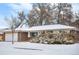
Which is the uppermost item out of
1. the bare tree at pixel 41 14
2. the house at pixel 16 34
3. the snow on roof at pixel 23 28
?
the bare tree at pixel 41 14

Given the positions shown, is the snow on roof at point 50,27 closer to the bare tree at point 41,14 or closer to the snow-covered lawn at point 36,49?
the bare tree at point 41,14

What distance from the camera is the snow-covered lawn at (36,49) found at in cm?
261

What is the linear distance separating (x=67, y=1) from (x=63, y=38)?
45cm

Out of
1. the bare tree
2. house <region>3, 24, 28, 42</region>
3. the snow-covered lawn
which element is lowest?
the snow-covered lawn

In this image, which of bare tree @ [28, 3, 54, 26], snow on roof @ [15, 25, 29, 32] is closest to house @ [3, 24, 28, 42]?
snow on roof @ [15, 25, 29, 32]

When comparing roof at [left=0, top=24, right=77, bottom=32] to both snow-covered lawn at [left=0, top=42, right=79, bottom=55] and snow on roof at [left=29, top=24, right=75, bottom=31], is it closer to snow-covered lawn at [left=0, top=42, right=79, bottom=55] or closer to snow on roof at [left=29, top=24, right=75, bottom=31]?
snow on roof at [left=29, top=24, right=75, bottom=31]

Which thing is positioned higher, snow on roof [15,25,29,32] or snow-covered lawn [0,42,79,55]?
snow on roof [15,25,29,32]

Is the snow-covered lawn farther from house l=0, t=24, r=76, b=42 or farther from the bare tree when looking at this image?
the bare tree

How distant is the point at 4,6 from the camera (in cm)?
262

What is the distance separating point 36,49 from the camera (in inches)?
103

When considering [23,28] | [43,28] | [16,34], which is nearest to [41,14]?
[43,28]

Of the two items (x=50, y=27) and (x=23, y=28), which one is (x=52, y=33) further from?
(x=23, y=28)

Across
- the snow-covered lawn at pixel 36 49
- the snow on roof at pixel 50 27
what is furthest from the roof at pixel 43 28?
the snow-covered lawn at pixel 36 49

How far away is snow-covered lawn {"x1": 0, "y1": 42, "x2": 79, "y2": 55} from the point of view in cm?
261
